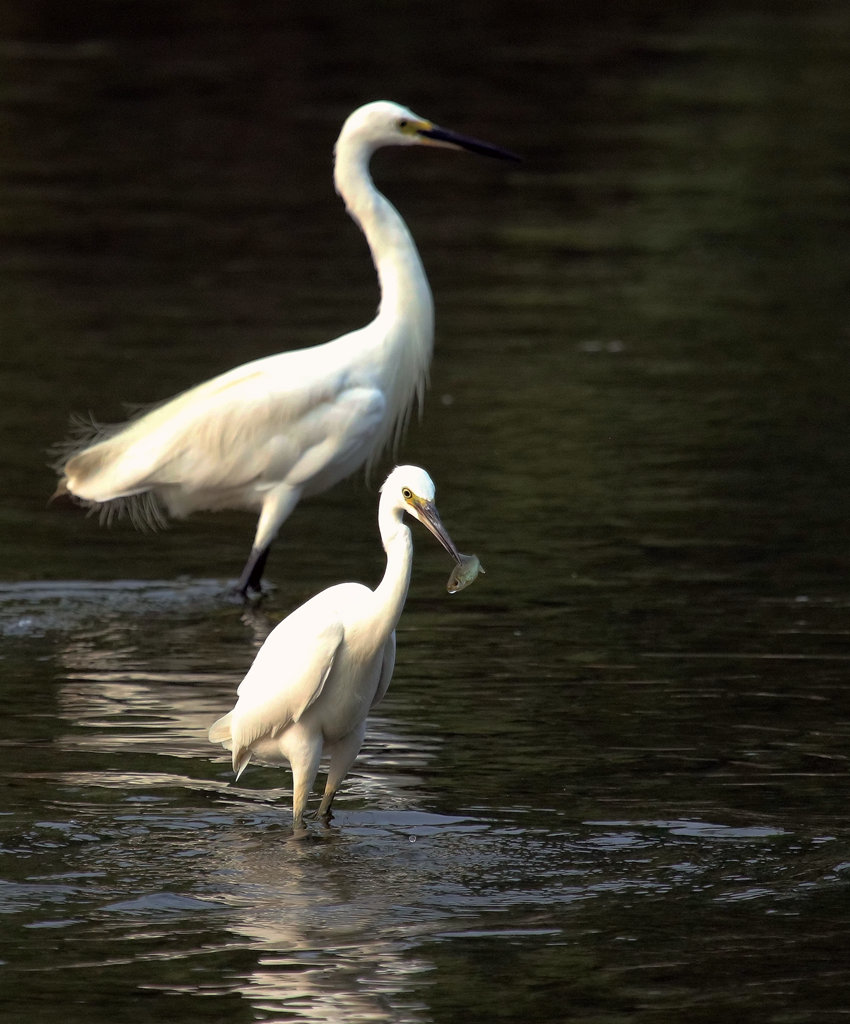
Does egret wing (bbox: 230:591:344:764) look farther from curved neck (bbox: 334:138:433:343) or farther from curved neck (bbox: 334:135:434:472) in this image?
curved neck (bbox: 334:138:433:343)

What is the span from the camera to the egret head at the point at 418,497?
605 centimetres

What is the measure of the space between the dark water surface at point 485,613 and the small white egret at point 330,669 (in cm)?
25

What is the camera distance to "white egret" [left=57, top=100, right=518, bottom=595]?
9078mm

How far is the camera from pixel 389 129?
9.72m

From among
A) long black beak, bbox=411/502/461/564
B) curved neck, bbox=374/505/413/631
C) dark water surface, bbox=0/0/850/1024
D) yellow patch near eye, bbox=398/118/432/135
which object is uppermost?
yellow patch near eye, bbox=398/118/432/135

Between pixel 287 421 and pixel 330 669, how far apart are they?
2.95m

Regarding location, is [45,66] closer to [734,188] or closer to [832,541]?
[734,188]

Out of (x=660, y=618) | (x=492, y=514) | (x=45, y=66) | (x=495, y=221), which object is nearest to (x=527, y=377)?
(x=492, y=514)

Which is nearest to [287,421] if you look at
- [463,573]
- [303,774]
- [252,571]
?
[252,571]

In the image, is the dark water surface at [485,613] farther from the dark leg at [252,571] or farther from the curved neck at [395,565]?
the curved neck at [395,565]

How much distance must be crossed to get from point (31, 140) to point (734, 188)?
705 centimetres

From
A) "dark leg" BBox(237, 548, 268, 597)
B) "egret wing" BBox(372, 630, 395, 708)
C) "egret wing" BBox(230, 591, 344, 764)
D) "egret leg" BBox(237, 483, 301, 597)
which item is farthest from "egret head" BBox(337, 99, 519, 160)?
"egret wing" BBox(230, 591, 344, 764)

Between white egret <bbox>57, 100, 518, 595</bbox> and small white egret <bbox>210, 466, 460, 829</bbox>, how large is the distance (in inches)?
98.1

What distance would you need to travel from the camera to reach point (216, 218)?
18047 mm
